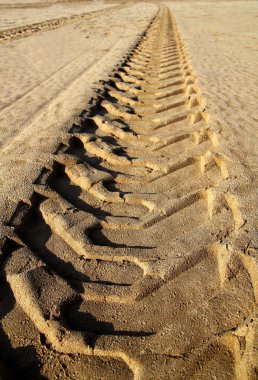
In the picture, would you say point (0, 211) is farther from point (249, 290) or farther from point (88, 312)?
point (249, 290)

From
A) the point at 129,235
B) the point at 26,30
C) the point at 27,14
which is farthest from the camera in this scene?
the point at 27,14

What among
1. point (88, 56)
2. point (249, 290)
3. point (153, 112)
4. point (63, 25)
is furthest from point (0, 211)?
point (63, 25)

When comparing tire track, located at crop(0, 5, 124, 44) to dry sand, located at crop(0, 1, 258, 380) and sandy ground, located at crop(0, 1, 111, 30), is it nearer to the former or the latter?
sandy ground, located at crop(0, 1, 111, 30)

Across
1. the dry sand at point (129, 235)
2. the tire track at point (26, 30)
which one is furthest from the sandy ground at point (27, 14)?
the dry sand at point (129, 235)

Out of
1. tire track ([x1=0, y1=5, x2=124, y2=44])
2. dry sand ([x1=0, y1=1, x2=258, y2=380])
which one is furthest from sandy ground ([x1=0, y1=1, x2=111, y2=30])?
dry sand ([x1=0, y1=1, x2=258, y2=380])

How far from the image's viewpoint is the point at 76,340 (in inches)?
48.6

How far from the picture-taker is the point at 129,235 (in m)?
1.77

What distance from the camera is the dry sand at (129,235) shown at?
47.8 inches

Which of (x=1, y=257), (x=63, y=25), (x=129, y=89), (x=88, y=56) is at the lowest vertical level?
(x=1, y=257)

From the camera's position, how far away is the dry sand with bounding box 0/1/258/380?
3.98 feet

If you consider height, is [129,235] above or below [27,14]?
below

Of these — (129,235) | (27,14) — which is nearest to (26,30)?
(27,14)

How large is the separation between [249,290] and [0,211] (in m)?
1.48

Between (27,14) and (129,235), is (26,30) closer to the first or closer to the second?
(27,14)
